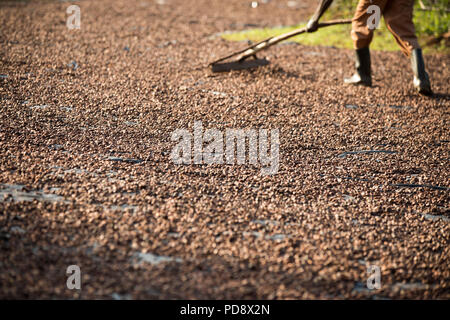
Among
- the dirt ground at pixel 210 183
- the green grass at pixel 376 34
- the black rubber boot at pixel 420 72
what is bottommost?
the dirt ground at pixel 210 183

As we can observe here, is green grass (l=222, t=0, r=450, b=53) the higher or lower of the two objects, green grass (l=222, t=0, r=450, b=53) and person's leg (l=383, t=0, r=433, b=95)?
the higher

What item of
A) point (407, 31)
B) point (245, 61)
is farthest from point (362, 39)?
point (245, 61)

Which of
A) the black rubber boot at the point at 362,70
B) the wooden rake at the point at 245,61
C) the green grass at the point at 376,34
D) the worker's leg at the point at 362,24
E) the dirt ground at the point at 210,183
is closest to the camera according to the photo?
the dirt ground at the point at 210,183

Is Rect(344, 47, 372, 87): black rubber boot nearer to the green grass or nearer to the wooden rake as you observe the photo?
the wooden rake

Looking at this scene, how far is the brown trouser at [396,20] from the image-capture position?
457cm

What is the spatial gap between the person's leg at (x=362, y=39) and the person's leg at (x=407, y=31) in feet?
0.43

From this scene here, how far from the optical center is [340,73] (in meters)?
5.32

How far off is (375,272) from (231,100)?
8.03 ft

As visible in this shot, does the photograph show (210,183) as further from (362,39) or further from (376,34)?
(376,34)

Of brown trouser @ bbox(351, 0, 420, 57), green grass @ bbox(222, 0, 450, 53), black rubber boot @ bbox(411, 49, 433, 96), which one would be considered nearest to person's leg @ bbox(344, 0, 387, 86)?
brown trouser @ bbox(351, 0, 420, 57)

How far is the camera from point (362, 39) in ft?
15.5

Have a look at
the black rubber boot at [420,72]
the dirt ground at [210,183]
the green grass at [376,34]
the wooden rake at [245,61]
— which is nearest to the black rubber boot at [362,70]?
the dirt ground at [210,183]

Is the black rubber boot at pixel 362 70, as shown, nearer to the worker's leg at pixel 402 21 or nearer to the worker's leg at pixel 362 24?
the worker's leg at pixel 362 24

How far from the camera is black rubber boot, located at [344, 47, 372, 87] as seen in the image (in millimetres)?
4809
